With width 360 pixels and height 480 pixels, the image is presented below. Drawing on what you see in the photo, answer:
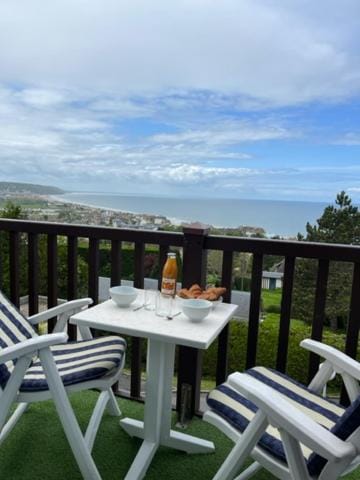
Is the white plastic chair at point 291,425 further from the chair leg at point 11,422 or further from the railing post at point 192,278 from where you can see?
the chair leg at point 11,422

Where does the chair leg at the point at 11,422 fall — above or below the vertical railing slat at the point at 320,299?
below

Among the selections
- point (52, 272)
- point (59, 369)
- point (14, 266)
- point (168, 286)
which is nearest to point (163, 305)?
point (168, 286)

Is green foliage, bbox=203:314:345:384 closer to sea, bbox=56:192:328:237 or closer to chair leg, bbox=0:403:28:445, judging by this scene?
sea, bbox=56:192:328:237

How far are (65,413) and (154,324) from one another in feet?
1.57

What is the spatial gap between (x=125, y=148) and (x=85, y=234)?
55.3 feet

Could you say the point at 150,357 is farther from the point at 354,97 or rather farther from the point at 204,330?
the point at 354,97

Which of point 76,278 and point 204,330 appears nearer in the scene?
point 204,330

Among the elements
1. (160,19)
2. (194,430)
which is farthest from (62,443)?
(160,19)

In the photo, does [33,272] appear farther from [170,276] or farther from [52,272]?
[170,276]

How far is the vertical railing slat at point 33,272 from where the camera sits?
8.47 ft

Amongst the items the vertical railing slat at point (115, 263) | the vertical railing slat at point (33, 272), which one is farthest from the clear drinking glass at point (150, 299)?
the vertical railing slat at point (33, 272)

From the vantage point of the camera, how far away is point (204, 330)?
1.61 meters

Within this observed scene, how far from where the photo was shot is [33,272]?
104 inches

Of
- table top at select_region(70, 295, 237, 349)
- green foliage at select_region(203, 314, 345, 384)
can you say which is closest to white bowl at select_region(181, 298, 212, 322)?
table top at select_region(70, 295, 237, 349)
